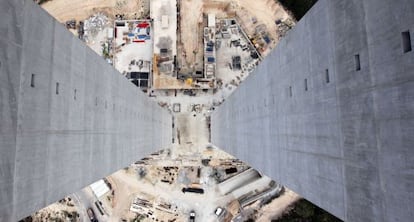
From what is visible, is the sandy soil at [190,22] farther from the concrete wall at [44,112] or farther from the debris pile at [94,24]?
the concrete wall at [44,112]

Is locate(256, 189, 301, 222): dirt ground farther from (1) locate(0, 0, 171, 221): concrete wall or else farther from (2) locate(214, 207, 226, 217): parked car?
(1) locate(0, 0, 171, 221): concrete wall

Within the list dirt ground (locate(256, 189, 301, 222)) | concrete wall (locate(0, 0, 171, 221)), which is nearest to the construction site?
dirt ground (locate(256, 189, 301, 222))

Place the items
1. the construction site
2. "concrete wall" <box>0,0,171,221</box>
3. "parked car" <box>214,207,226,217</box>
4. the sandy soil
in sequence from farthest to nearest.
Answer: the sandy soil → "parked car" <box>214,207,226,217</box> → the construction site → "concrete wall" <box>0,0,171,221</box>

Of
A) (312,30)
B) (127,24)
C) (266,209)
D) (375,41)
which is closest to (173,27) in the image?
(127,24)

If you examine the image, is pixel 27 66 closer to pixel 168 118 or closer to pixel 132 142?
pixel 132 142

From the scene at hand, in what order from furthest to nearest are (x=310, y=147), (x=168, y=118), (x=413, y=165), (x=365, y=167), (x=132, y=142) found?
(x=168, y=118)
(x=132, y=142)
(x=310, y=147)
(x=365, y=167)
(x=413, y=165)

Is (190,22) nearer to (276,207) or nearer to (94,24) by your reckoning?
(94,24)

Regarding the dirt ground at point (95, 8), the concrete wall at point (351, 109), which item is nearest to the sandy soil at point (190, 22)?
the dirt ground at point (95, 8)
